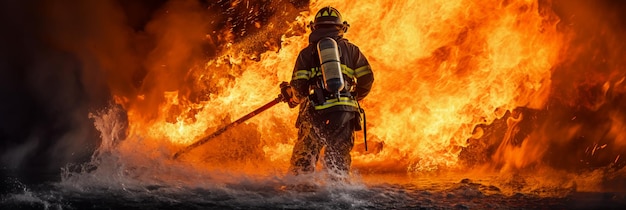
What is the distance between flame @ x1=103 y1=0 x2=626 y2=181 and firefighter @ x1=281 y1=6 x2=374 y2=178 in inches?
72.9

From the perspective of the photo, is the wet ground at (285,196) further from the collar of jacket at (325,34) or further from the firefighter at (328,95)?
the collar of jacket at (325,34)

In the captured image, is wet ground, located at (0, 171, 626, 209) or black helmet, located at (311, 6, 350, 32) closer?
wet ground, located at (0, 171, 626, 209)

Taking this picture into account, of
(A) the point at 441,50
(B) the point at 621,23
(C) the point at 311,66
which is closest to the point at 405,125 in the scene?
(A) the point at 441,50

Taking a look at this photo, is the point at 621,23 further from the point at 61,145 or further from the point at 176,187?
the point at 61,145

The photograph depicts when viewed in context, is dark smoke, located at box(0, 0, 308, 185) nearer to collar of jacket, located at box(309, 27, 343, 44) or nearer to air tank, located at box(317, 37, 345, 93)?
collar of jacket, located at box(309, 27, 343, 44)

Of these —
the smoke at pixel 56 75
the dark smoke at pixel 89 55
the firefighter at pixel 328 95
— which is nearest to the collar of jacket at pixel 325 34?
the firefighter at pixel 328 95

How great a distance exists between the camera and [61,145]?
33.3 feet

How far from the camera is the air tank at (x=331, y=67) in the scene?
5.97 meters

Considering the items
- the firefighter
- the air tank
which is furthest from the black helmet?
the air tank

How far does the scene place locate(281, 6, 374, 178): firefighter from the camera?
6.10 meters

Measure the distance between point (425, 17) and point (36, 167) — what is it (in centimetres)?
629

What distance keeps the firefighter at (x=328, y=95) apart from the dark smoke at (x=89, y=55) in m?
3.27

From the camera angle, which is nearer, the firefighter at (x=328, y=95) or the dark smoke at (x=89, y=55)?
the firefighter at (x=328, y=95)

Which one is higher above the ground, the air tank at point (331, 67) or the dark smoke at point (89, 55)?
the dark smoke at point (89, 55)
